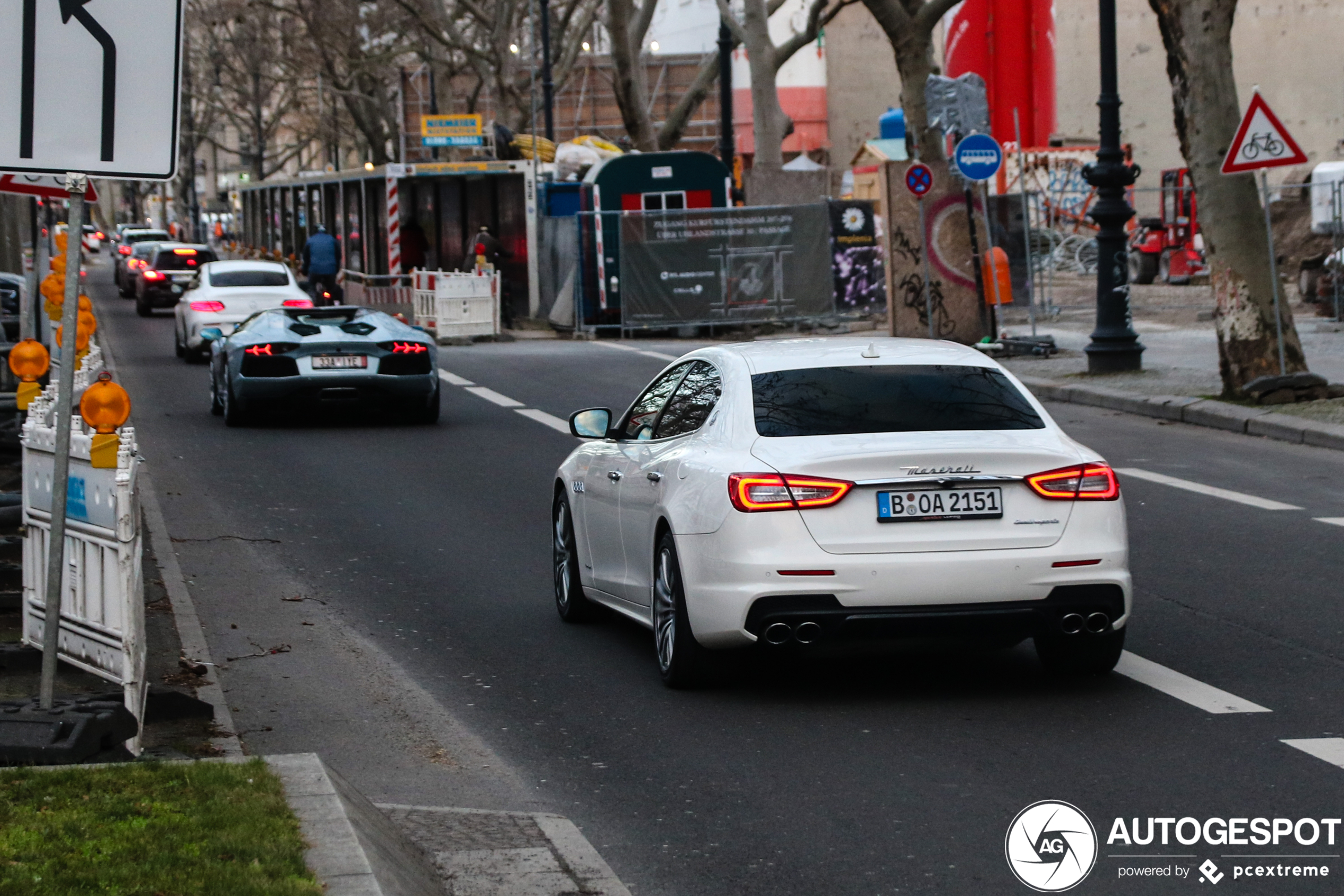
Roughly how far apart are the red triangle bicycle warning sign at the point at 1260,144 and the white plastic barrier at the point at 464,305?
17.1m

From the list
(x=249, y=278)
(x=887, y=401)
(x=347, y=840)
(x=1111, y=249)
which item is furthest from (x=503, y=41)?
(x=347, y=840)

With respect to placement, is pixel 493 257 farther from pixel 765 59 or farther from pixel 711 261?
pixel 765 59

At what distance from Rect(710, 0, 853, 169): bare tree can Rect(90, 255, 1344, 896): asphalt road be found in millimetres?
26835

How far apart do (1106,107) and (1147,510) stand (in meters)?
10.4

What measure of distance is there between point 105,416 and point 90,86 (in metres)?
1.12

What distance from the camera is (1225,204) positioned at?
18406mm

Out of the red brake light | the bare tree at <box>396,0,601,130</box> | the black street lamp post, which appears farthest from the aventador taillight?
the bare tree at <box>396,0,601,130</box>

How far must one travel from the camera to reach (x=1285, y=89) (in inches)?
2488

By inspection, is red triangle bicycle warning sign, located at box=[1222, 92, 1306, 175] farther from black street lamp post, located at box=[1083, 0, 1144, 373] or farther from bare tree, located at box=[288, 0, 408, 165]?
bare tree, located at box=[288, 0, 408, 165]

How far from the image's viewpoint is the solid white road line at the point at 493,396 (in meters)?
21.2

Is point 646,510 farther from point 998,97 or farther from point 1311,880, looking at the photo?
point 998,97

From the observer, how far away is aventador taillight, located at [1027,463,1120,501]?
7.15m

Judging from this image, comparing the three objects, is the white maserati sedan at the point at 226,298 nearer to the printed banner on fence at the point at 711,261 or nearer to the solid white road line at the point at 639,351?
the solid white road line at the point at 639,351

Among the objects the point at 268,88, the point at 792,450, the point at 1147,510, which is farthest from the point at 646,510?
the point at 268,88
